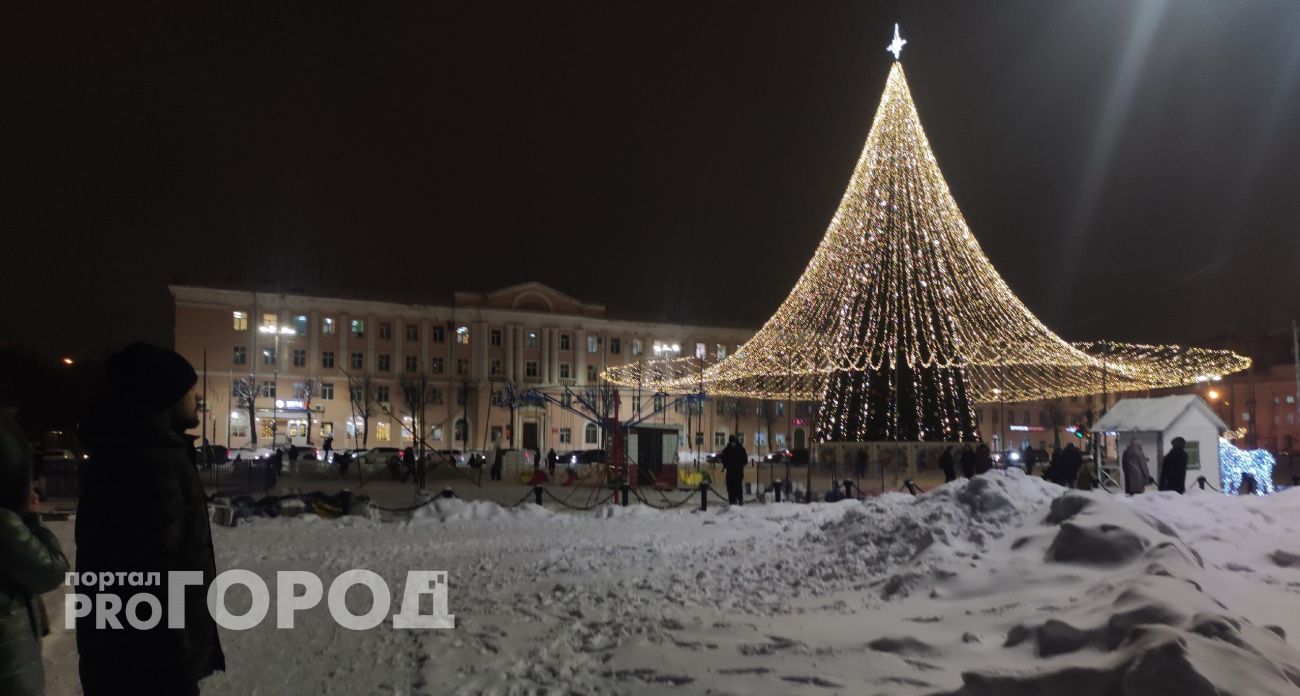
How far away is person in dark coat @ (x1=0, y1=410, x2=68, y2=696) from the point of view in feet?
10.2

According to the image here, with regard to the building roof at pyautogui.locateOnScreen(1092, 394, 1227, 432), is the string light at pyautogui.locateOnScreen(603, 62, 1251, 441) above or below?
above

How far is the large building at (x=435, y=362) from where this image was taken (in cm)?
6475

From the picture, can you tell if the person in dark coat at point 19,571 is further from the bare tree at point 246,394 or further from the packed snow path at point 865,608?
the bare tree at point 246,394

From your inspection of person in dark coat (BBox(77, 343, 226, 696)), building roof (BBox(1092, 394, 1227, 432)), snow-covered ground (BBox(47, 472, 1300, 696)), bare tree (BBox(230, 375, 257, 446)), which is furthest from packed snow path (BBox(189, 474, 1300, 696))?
bare tree (BBox(230, 375, 257, 446))

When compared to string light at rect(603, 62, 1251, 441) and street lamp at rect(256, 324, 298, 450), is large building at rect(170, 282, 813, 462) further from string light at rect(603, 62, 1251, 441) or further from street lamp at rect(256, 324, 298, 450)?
string light at rect(603, 62, 1251, 441)

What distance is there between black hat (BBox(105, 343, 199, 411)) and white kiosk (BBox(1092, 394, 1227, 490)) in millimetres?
19795

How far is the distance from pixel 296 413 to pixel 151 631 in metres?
66.0

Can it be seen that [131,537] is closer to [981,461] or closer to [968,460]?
[968,460]

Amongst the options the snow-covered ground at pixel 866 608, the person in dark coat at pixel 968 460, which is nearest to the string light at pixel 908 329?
the person in dark coat at pixel 968 460

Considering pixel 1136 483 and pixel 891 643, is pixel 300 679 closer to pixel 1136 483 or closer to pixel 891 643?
pixel 891 643

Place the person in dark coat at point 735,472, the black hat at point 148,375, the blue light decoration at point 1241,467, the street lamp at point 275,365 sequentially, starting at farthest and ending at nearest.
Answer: the street lamp at point 275,365 < the blue light decoration at point 1241,467 < the person in dark coat at point 735,472 < the black hat at point 148,375

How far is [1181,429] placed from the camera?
19.1 m

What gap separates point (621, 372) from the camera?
5741 cm

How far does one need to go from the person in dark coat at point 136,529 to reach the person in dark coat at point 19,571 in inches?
5.7
